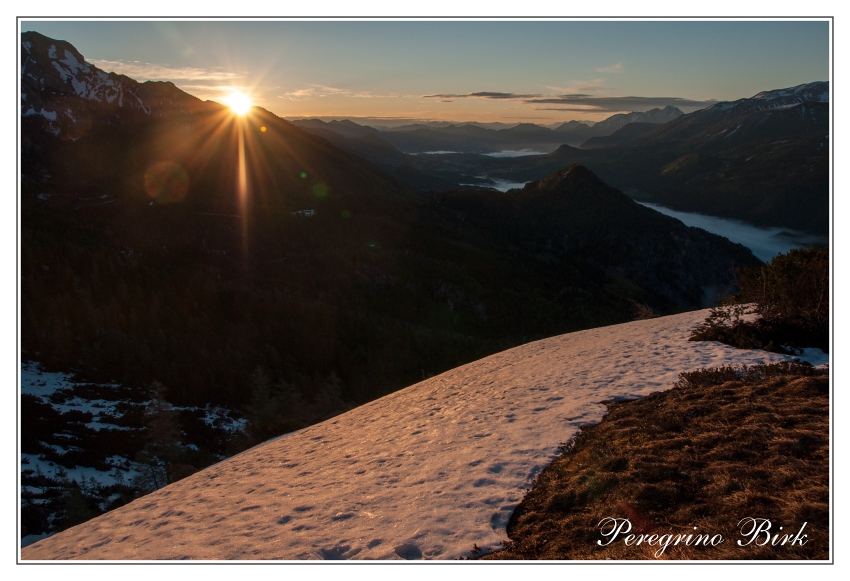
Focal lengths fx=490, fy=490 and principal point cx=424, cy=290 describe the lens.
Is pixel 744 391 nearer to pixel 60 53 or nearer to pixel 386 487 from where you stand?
pixel 386 487

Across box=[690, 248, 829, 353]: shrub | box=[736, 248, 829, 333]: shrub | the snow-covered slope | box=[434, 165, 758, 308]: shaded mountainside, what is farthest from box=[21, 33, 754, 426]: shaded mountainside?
box=[736, 248, 829, 333]: shrub

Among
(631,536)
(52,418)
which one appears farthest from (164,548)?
(52,418)

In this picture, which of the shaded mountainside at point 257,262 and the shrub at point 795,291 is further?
the shaded mountainside at point 257,262

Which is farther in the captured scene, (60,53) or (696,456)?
(60,53)

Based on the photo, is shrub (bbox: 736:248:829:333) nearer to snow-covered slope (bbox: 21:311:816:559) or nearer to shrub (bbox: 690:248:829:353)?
shrub (bbox: 690:248:829:353)

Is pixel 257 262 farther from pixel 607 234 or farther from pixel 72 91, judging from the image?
pixel 72 91

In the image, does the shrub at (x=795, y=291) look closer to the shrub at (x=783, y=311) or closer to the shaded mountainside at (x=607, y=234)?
the shrub at (x=783, y=311)

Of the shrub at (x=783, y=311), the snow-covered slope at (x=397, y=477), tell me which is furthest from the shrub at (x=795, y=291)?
the snow-covered slope at (x=397, y=477)
